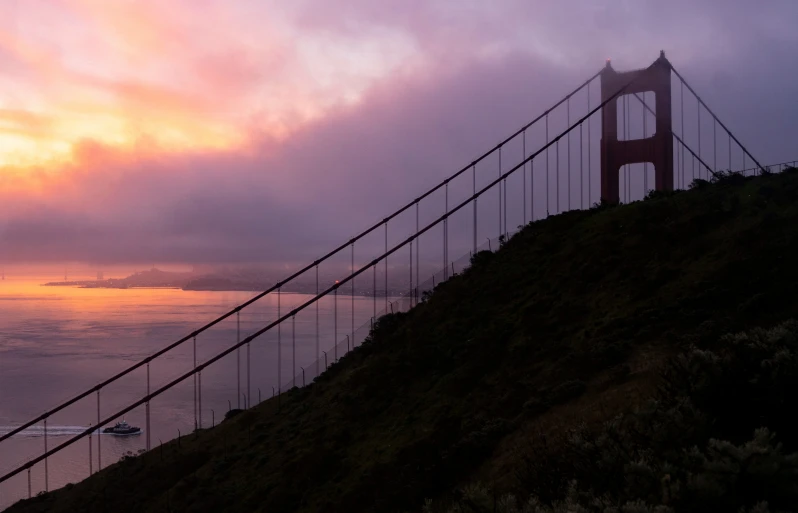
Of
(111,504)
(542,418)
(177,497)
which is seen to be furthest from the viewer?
(111,504)

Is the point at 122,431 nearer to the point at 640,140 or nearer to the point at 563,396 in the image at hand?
the point at 640,140

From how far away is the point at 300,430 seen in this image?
23859mm

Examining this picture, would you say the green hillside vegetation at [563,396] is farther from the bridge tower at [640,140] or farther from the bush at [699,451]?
the bridge tower at [640,140]

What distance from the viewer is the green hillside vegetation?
19.3 feet

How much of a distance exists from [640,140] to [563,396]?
89.5ft

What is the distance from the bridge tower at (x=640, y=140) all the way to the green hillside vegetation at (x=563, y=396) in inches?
226

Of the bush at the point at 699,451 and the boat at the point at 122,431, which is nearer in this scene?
the bush at the point at 699,451

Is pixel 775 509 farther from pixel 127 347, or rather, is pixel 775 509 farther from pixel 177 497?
pixel 127 347

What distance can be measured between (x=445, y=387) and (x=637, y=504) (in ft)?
50.8

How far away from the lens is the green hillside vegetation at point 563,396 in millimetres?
5887

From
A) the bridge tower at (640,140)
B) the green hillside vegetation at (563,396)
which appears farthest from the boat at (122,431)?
the bridge tower at (640,140)

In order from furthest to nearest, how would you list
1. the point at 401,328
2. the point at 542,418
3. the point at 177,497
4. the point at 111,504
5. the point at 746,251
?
the point at 401,328 → the point at 111,504 → the point at 177,497 → the point at 746,251 → the point at 542,418

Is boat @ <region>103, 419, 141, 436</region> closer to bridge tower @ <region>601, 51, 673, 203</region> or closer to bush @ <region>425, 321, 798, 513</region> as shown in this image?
bridge tower @ <region>601, 51, 673, 203</region>

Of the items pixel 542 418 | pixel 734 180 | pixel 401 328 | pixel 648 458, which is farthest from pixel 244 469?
pixel 734 180
